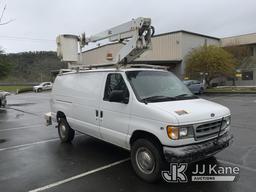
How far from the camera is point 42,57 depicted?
9394cm

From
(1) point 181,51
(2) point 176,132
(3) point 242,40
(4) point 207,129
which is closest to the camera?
(2) point 176,132

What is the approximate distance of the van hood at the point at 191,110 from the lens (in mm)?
4261

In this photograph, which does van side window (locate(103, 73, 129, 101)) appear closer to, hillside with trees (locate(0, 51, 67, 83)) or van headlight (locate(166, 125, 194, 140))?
van headlight (locate(166, 125, 194, 140))

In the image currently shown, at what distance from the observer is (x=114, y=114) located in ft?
17.4

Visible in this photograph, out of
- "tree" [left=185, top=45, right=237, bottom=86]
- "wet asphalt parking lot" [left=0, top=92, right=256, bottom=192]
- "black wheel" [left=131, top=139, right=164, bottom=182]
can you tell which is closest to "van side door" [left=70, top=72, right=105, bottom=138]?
"wet asphalt parking lot" [left=0, top=92, right=256, bottom=192]

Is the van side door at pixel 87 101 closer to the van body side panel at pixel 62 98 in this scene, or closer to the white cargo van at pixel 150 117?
the white cargo van at pixel 150 117

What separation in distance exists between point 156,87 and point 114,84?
0.91m

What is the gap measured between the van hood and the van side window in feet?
3.13

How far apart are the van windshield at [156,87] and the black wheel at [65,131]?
291 centimetres

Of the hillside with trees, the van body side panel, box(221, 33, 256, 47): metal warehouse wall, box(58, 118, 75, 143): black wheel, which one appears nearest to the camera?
the van body side panel

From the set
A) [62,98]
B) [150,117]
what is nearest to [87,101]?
[62,98]

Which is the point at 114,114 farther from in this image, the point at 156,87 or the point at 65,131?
the point at 65,131

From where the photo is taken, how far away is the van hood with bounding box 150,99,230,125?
14.0 ft

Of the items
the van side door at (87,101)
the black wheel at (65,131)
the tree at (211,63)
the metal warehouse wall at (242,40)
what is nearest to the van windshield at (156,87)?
the van side door at (87,101)
